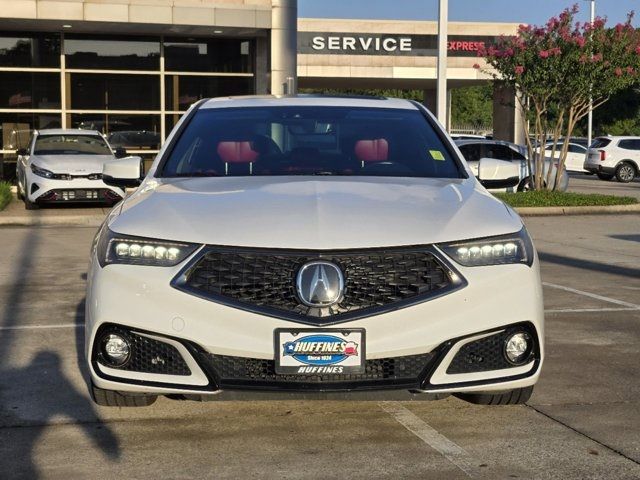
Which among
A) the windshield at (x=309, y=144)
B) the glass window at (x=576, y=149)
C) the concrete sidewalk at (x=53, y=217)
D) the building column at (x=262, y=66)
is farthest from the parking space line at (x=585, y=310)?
the glass window at (x=576, y=149)

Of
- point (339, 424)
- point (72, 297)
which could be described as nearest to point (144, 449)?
point (339, 424)

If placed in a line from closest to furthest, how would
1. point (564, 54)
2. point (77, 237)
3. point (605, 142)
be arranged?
point (77, 237)
point (564, 54)
point (605, 142)

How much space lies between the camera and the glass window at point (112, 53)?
87.9 ft

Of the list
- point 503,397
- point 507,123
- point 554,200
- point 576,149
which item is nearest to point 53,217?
point 554,200

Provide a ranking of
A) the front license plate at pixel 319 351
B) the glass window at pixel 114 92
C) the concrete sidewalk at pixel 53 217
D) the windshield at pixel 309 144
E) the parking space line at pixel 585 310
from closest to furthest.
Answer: the front license plate at pixel 319 351 < the windshield at pixel 309 144 < the parking space line at pixel 585 310 < the concrete sidewalk at pixel 53 217 < the glass window at pixel 114 92

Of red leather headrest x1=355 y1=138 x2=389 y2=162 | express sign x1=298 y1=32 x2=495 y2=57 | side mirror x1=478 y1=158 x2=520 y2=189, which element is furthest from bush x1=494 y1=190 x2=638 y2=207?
express sign x1=298 y1=32 x2=495 y2=57

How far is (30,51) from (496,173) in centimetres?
2157

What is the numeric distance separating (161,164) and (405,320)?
2.07m

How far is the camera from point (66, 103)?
2678cm

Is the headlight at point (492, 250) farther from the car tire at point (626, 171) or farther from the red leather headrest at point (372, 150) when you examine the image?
the car tire at point (626, 171)

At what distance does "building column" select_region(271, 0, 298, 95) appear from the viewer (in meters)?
25.2

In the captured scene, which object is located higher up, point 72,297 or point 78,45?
point 78,45

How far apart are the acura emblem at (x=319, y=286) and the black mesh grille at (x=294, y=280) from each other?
31 millimetres

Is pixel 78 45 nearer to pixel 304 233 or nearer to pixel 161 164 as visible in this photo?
pixel 161 164
